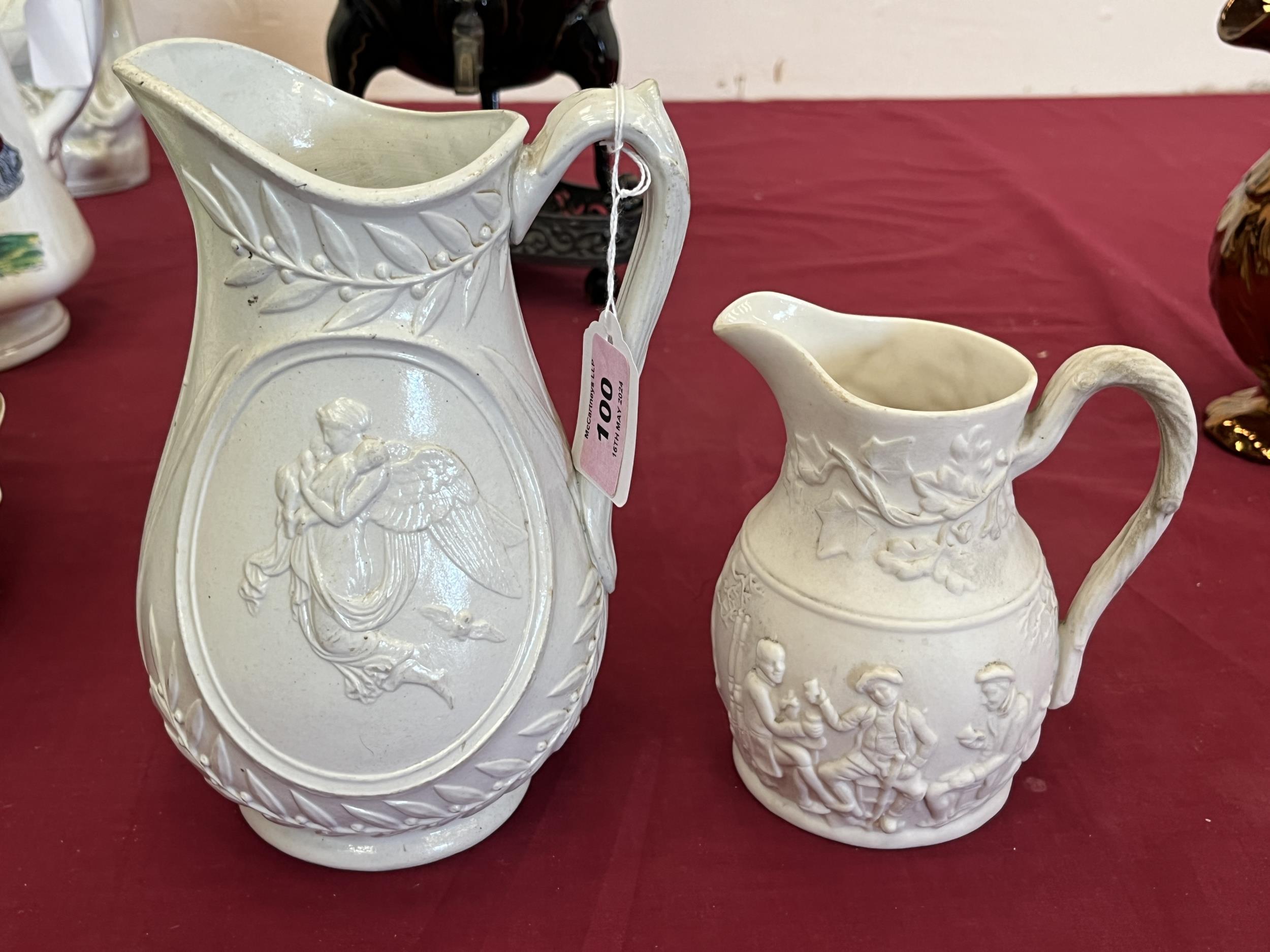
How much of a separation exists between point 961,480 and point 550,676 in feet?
1.02

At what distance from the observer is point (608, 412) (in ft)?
2.57

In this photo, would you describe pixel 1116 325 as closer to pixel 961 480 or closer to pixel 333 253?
pixel 961 480

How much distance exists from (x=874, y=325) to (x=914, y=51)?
232 centimetres

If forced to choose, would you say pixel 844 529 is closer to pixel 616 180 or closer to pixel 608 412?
pixel 608 412

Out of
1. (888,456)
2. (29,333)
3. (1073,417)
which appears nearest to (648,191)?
(888,456)

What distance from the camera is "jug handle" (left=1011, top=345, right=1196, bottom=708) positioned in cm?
77

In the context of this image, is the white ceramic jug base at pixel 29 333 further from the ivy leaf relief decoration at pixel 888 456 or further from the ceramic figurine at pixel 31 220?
the ivy leaf relief decoration at pixel 888 456

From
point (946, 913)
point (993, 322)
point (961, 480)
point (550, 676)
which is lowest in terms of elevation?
point (993, 322)

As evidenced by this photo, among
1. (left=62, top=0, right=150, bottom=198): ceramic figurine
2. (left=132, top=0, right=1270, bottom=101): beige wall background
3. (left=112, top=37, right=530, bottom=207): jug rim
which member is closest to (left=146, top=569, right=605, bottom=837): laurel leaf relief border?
(left=112, top=37, right=530, bottom=207): jug rim

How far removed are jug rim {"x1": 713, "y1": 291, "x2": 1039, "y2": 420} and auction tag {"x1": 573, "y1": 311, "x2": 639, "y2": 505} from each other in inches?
2.9

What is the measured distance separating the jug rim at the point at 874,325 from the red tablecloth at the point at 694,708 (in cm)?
34

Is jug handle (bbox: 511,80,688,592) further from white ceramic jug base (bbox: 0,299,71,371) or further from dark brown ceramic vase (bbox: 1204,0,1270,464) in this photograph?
white ceramic jug base (bbox: 0,299,71,371)

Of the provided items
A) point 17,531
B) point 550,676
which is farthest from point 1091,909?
point 17,531

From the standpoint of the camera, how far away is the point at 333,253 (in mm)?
672
